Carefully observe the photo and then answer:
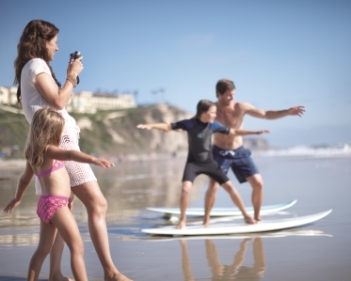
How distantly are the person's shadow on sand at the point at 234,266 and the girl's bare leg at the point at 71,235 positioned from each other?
0.97 metres

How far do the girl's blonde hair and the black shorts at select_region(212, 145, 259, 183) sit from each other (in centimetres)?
409

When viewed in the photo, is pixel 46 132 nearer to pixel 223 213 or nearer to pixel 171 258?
pixel 171 258

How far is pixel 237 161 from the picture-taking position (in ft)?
25.8

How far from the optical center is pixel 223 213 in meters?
9.16

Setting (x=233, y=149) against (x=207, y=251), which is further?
(x=233, y=149)

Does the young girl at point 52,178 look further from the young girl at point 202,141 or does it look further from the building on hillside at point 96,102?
the building on hillside at point 96,102

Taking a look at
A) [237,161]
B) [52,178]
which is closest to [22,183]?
[52,178]

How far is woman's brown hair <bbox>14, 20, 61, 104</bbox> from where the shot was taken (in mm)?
4309

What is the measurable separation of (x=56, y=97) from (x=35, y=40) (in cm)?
51

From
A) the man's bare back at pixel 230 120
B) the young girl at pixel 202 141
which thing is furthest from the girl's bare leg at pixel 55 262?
the man's bare back at pixel 230 120

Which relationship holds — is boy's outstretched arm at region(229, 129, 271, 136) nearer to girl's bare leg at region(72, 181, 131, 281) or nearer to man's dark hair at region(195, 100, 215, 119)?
man's dark hair at region(195, 100, 215, 119)

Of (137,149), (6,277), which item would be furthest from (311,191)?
(137,149)

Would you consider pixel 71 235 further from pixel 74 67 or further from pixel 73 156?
pixel 74 67

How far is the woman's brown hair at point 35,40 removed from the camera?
4.31m
